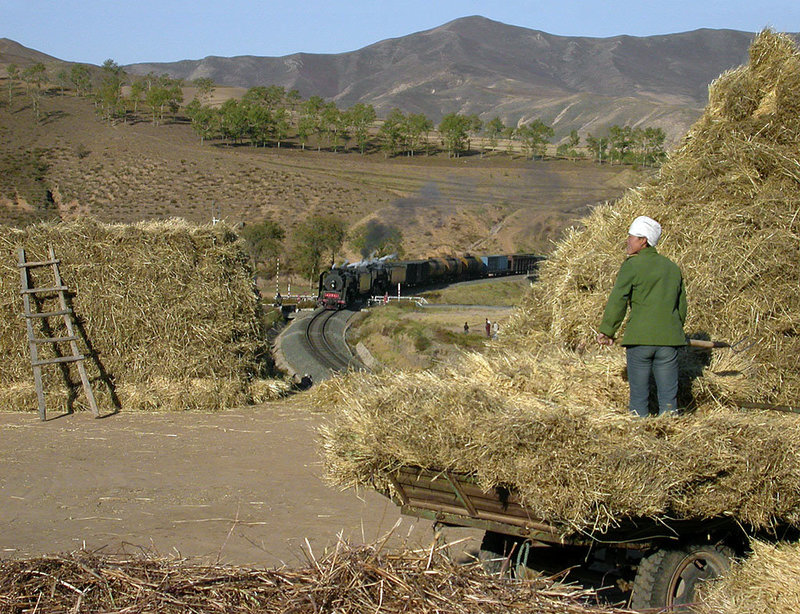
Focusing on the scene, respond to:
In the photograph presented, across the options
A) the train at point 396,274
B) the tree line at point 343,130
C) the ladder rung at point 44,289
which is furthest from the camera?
the tree line at point 343,130

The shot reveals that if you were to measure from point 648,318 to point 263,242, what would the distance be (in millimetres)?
60004

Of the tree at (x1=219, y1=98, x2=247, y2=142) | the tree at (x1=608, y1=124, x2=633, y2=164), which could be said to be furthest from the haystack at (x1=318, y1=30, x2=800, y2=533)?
the tree at (x1=219, y1=98, x2=247, y2=142)

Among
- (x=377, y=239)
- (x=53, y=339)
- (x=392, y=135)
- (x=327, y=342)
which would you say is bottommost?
(x=327, y=342)

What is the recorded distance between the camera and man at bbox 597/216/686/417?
220 inches

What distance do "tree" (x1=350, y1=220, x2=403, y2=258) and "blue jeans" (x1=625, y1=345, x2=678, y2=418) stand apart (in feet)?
207

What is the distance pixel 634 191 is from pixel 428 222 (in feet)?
251

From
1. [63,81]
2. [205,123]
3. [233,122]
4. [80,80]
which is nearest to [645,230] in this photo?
[233,122]

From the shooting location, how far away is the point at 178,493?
8992 mm

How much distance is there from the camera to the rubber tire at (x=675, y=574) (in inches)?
198

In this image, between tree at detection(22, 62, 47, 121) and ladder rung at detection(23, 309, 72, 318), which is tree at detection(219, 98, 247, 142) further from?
ladder rung at detection(23, 309, 72, 318)

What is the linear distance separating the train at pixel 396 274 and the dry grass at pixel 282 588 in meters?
40.6

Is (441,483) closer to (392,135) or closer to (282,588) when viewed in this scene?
(282,588)

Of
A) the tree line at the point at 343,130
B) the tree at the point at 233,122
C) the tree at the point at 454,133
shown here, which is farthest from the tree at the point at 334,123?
the tree at the point at 454,133

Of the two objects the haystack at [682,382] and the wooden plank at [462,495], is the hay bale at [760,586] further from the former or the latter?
the wooden plank at [462,495]
